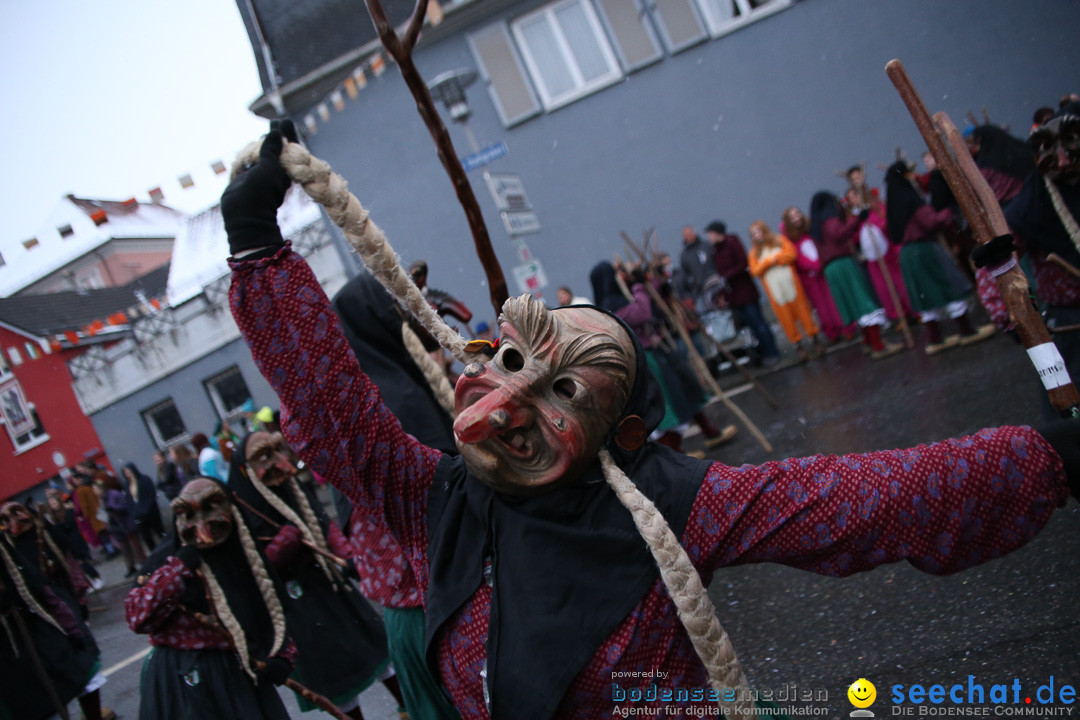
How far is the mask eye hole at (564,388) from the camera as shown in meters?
1.57

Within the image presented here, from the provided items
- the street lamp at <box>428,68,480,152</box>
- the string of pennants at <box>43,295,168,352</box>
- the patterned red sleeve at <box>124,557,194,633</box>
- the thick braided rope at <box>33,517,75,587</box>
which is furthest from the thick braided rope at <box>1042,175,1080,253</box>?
the string of pennants at <box>43,295,168,352</box>

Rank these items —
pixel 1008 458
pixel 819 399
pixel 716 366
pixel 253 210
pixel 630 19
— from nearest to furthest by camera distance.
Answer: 1. pixel 1008 458
2. pixel 253 210
3. pixel 819 399
4. pixel 716 366
5. pixel 630 19

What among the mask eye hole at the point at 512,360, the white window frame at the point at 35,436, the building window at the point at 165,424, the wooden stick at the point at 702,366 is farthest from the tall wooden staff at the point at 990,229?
the building window at the point at 165,424

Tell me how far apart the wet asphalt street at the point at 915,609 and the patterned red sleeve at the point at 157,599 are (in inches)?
62.8

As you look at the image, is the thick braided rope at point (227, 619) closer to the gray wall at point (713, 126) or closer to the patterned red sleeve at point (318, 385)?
the patterned red sleeve at point (318, 385)

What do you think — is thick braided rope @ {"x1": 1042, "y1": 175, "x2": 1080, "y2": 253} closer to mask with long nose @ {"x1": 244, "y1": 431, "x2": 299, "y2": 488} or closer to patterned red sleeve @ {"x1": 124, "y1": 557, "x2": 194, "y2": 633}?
mask with long nose @ {"x1": 244, "y1": 431, "x2": 299, "y2": 488}

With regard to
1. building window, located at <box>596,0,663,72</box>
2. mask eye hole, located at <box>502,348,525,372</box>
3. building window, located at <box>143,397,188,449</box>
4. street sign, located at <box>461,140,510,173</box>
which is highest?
building window, located at <box>596,0,663,72</box>

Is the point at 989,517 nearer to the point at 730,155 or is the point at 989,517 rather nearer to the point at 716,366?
the point at 716,366

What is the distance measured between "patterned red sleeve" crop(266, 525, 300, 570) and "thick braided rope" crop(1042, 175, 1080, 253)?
3.86 meters

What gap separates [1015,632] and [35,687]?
5.74m

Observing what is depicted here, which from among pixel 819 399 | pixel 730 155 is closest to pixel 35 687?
pixel 819 399

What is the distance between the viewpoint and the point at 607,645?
150 cm

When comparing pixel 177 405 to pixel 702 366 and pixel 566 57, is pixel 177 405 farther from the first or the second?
pixel 702 366

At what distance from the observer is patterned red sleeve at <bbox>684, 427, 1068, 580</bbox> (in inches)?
55.8
